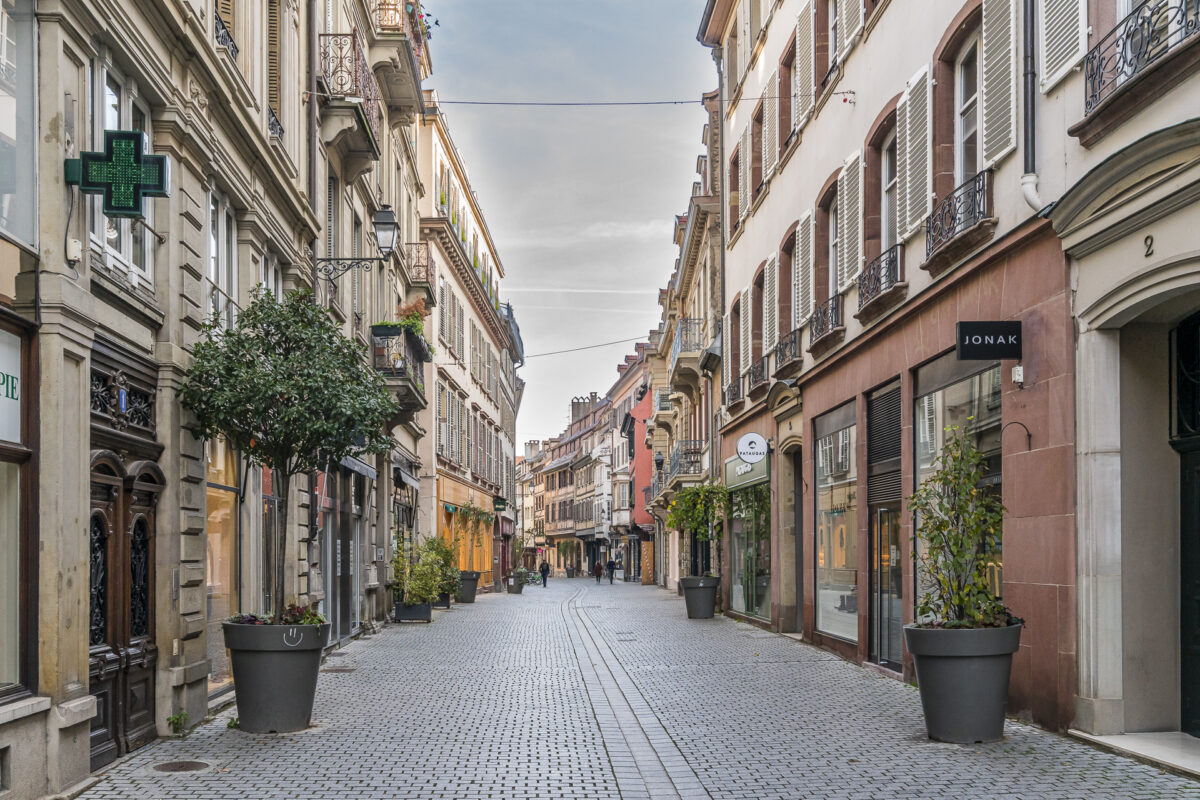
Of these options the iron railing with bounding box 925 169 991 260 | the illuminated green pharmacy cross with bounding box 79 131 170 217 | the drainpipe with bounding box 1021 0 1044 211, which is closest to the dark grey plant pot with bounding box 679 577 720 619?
the iron railing with bounding box 925 169 991 260

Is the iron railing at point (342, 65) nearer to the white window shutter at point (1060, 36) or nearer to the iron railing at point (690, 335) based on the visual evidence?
the white window shutter at point (1060, 36)

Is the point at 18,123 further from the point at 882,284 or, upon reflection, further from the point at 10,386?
the point at 882,284

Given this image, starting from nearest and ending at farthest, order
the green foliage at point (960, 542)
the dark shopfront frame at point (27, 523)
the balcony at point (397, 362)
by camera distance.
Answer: the dark shopfront frame at point (27, 523) → the green foliage at point (960, 542) → the balcony at point (397, 362)

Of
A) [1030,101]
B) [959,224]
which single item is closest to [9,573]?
[1030,101]

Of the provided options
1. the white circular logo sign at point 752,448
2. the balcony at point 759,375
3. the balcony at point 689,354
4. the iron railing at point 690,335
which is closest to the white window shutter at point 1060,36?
the white circular logo sign at point 752,448

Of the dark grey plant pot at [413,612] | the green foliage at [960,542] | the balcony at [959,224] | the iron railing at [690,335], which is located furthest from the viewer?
the iron railing at [690,335]

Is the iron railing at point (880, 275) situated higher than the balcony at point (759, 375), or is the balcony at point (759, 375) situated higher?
the iron railing at point (880, 275)

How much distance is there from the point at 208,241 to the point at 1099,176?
7.66 metres

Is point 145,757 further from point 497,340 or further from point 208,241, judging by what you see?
point 497,340

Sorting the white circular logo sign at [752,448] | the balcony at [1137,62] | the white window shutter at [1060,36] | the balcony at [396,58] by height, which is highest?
the balcony at [396,58]

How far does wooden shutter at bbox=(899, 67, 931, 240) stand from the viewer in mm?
14164

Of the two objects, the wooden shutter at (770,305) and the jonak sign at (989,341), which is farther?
the wooden shutter at (770,305)

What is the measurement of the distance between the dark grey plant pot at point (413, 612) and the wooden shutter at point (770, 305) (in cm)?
863

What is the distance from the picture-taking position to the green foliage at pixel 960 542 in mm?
10062
